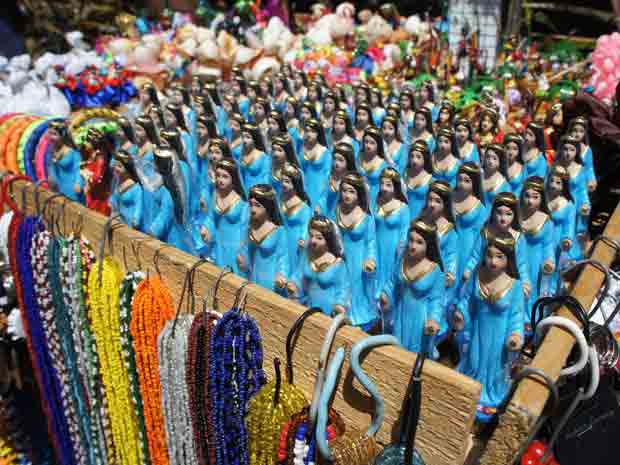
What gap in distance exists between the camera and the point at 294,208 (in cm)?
133

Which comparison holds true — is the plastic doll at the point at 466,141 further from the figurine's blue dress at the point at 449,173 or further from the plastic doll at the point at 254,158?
the plastic doll at the point at 254,158

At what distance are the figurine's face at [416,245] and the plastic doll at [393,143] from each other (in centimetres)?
64

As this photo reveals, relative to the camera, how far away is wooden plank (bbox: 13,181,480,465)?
762 mm

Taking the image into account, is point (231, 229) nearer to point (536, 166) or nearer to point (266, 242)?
point (266, 242)

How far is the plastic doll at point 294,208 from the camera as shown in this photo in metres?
1.31

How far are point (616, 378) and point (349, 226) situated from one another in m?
0.62

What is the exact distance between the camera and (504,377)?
1.11 meters

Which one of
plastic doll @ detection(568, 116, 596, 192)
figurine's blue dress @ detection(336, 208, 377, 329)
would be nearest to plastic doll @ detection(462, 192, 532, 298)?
figurine's blue dress @ detection(336, 208, 377, 329)

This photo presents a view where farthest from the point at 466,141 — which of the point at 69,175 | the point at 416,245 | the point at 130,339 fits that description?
the point at 69,175

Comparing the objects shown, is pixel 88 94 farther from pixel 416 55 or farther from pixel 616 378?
pixel 616 378

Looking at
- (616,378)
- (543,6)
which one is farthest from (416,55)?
(616,378)

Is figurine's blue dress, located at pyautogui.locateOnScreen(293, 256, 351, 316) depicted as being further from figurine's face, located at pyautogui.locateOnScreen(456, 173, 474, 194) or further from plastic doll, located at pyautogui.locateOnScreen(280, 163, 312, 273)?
figurine's face, located at pyautogui.locateOnScreen(456, 173, 474, 194)

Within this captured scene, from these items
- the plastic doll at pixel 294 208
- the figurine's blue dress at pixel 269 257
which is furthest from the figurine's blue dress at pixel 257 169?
the figurine's blue dress at pixel 269 257

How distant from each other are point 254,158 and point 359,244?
1.77ft
